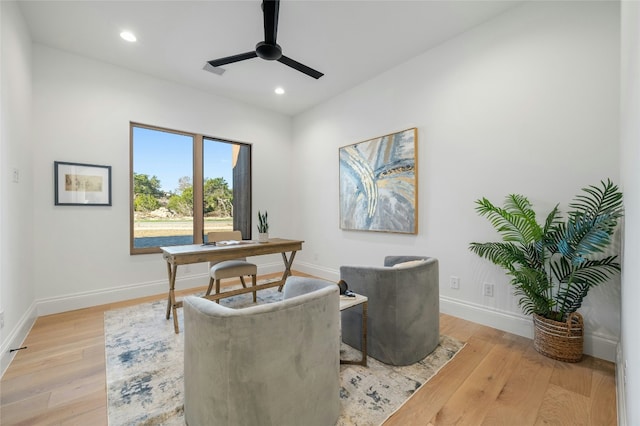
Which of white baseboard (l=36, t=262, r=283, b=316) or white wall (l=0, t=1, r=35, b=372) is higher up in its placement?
white wall (l=0, t=1, r=35, b=372)

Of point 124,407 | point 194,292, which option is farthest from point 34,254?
point 124,407

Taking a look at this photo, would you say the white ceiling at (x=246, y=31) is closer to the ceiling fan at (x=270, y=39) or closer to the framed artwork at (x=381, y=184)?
the ceiling fan at (x=270, y=39)

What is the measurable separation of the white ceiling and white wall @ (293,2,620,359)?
0.32 metres

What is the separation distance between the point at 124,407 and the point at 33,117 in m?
3.22

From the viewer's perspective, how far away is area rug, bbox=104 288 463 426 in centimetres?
151

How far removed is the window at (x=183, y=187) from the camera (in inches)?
146

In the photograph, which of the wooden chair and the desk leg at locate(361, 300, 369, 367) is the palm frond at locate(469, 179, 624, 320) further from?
the wooden chair

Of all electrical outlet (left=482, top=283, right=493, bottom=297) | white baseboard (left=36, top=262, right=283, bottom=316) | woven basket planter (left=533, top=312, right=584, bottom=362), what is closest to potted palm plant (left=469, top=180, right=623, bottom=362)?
woven basket planter (left=533, top=312, right=584, bottom=362)

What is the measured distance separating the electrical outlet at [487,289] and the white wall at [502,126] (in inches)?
1.8

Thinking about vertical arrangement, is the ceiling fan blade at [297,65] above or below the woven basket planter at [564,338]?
above

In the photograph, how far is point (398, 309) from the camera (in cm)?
192

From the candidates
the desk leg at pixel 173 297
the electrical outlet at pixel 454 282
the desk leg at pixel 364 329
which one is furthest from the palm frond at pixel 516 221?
the desk leg at pixel 173 297

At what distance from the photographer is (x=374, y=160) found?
3.65 m

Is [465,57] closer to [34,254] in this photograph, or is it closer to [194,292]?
[194,292]
